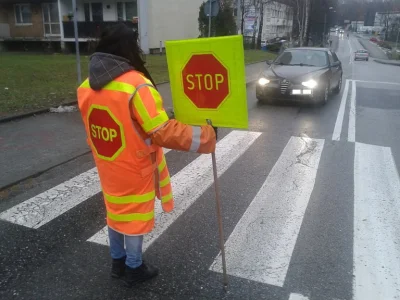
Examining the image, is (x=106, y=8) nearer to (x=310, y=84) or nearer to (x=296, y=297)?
(x=310, y=84)

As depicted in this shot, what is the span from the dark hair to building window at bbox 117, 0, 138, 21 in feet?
88.6

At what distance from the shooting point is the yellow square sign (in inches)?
96.9

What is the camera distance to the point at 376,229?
12.7 ft

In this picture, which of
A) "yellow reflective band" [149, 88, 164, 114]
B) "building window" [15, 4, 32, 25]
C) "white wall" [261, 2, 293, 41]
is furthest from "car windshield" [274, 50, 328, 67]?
"white wall" [261, 2, 293, 41]

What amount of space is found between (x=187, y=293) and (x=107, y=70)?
1.73 metres

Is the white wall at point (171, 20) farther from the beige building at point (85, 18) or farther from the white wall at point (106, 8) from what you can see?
the white wall at point (106, 8)

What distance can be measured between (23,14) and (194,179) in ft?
101

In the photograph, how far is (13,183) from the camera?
4.92 m

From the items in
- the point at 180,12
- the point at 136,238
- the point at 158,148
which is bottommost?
the point at 136,238

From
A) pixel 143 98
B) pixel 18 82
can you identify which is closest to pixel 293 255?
pixel 143 98

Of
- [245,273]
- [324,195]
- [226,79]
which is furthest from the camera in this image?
[324,195]

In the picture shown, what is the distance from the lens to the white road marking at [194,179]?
3.76m

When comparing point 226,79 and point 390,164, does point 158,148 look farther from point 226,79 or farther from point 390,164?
point 390,164

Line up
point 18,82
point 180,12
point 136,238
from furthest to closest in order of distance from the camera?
point 180,12
point 18,82
point 136,238
